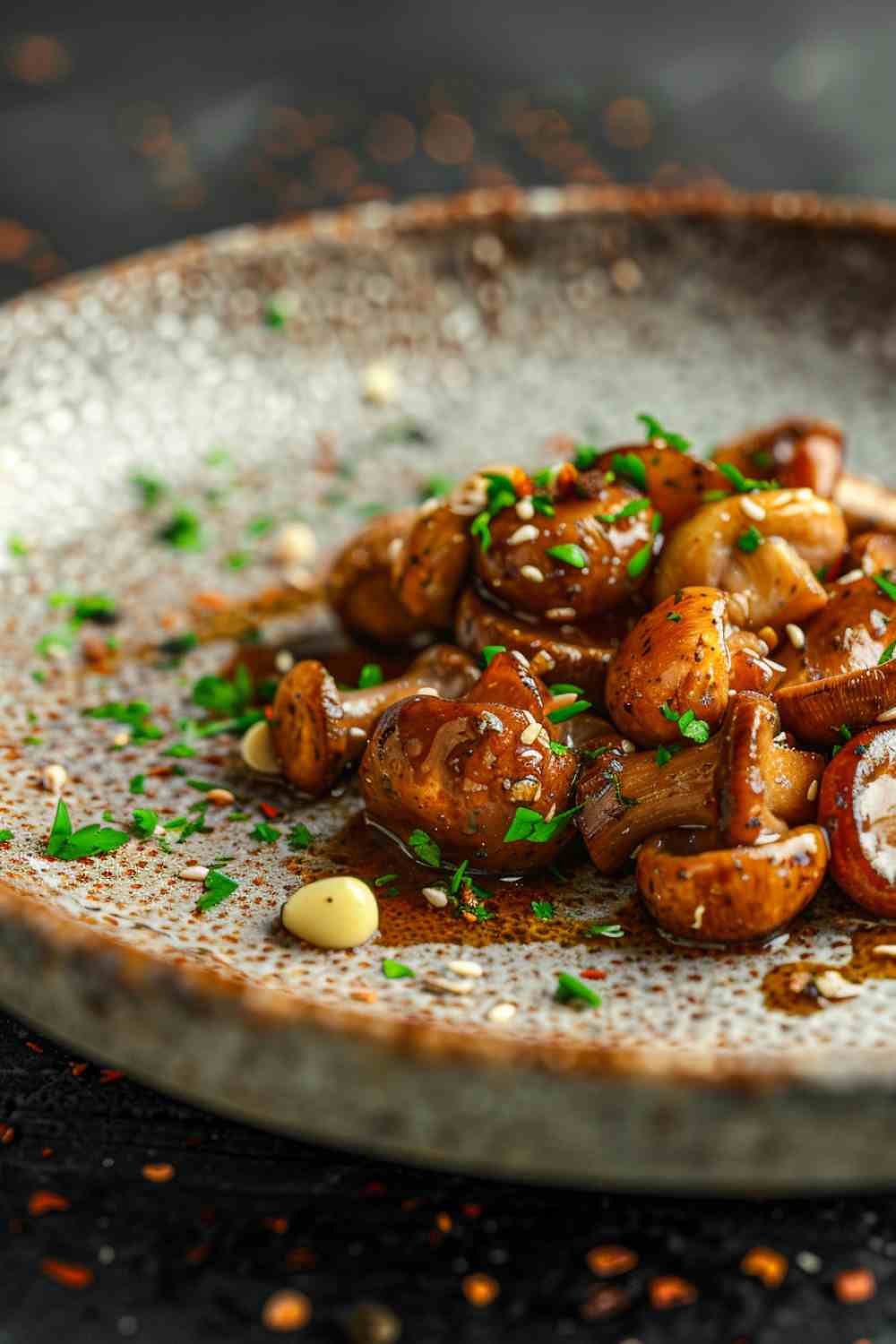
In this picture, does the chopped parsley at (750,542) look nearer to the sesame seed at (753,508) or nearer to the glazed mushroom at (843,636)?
the sesame seed at (753,508)

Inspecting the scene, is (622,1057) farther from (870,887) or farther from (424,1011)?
(870,887)

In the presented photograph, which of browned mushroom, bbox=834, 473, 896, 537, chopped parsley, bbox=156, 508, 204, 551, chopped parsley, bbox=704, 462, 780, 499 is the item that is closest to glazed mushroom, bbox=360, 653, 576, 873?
chopped parsley, bbox=704, 462, 780, 499

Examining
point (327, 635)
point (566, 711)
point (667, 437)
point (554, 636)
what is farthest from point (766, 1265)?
point (327, 635)

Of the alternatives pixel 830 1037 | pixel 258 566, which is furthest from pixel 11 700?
pixel 830 1037

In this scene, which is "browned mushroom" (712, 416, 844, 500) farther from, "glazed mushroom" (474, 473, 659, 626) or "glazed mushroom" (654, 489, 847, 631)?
"glazed mushroom" (474, 473, 659, 626)

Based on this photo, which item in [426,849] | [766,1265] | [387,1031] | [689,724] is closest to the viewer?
[387,1031]

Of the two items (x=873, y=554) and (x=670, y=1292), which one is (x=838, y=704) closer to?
(x=873, y=554)
